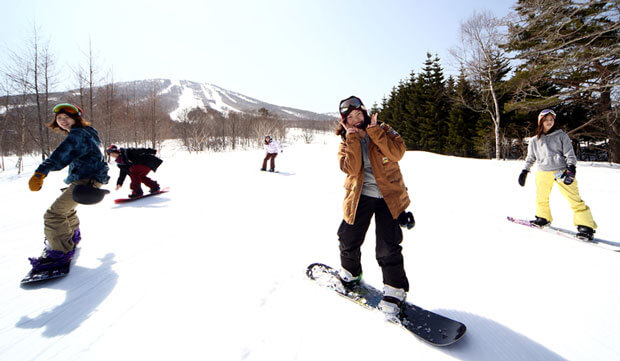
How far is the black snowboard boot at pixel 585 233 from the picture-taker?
3.25m

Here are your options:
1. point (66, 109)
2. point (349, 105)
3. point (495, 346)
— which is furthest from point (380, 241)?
point (66, 109)

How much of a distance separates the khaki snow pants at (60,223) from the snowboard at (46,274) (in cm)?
22

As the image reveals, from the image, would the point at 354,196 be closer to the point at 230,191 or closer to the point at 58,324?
the point at 58,324

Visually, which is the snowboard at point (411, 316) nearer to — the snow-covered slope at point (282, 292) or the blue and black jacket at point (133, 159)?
the snow-covered slope at point (282, 292)

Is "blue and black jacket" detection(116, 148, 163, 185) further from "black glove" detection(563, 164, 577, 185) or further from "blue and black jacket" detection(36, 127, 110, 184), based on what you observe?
"black glove" detection(563, 164, 577, 185)

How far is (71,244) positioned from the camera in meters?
2.81

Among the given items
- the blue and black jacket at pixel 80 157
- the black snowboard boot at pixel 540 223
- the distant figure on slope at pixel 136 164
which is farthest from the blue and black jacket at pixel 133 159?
the black snowboard boot at pixel 540 223

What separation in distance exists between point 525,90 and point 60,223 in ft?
61.8

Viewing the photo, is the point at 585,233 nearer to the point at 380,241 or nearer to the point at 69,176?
the point at 380,241

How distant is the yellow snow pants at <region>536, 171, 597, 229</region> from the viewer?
11.0ft

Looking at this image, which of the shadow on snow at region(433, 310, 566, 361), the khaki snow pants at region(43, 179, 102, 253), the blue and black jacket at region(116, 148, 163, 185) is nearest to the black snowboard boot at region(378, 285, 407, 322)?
the shadow on snow at region(433, 310, 566, 361)

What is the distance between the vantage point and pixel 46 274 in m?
2.47

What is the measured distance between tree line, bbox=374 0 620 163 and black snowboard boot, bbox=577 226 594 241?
9.52 m

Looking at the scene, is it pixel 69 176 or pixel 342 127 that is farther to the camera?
pixel 69 176
